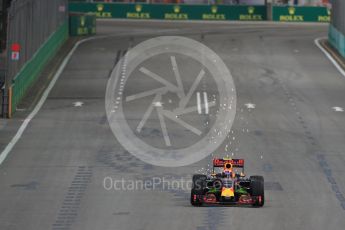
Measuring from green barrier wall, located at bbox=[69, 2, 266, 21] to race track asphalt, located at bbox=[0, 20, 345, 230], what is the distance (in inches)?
798

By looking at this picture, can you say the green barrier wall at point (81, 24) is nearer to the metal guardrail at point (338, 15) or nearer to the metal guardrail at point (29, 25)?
the metal guardrail at point (29, 25)

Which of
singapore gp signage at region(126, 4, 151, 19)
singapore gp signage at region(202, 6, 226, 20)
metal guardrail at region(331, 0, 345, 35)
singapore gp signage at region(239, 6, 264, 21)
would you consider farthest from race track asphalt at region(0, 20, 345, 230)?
singapore gp signage at region(126, 4, 151, 19)

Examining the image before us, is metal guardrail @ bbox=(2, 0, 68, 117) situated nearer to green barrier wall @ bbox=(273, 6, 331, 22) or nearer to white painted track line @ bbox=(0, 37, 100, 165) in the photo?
white painted track line @ bbox=(0, 37, 100, 165)

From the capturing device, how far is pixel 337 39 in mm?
72438

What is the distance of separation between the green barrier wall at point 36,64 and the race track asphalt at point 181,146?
1.40 m

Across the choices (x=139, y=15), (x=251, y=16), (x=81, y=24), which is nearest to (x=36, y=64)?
(x=81, y=24)

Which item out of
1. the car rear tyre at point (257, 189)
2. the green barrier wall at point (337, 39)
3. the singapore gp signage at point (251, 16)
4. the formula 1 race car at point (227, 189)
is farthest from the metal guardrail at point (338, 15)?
the formula 1 race car at point (227, 189)

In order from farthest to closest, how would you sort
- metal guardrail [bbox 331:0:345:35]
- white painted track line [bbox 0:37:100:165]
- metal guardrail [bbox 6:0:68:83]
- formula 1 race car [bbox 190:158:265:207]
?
metal guardrail [bbox 331:0:345:35]
metal guardrail [bbox 6:0:68:83]
white painted track line [bbox 0:37:100:165]
formula 1 race car [bbox 190:158:265:207]

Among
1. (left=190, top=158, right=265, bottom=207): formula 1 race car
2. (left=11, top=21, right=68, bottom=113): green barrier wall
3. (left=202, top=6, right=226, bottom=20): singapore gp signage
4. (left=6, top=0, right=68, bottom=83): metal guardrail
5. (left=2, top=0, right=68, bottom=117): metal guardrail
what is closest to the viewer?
(left=190, top=158, right=265, bottom=207): formula 1 race car

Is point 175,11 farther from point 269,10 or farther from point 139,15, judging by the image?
point 269,10

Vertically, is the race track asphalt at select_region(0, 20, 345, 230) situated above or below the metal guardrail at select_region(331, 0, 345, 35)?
below

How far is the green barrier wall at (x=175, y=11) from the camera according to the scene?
9425 cm

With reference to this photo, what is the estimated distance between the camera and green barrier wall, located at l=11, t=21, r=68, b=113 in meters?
51.8

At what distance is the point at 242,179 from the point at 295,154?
10825mm
